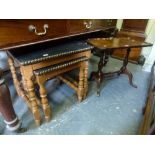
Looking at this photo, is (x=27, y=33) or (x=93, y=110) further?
(x=93, y=110)

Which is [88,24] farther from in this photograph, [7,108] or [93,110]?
[7,108]

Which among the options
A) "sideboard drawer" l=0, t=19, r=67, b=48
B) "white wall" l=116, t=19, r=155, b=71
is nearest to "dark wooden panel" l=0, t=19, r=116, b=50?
"sideboard drawer" l=0, t=19, r=67, b=48

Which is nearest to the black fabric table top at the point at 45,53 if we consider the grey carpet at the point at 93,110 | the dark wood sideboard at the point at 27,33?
the dark wood sideboard at the point at 27,33

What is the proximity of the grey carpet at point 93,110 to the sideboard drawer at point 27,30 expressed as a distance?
61 centimetres

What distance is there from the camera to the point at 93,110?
1.24m

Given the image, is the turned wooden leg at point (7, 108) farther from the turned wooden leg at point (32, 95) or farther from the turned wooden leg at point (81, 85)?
the turned wooden leg at point (81, 85)

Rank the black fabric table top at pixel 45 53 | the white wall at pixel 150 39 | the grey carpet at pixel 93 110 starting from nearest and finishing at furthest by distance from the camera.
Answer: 1. the black fabric table top at pixel 45 53
2. the grey carpet at pixel 93 110
3. the white wall at pixel 150 39

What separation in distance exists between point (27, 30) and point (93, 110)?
794 millimetres

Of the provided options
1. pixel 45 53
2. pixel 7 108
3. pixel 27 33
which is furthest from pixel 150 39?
pixel 7 108

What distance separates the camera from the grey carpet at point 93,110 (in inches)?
42.3

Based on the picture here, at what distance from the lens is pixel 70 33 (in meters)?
1.02

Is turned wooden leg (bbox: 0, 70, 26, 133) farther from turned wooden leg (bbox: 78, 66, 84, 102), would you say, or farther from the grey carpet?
turned wooden leg (bbox: 78, 66, 84, 102)
